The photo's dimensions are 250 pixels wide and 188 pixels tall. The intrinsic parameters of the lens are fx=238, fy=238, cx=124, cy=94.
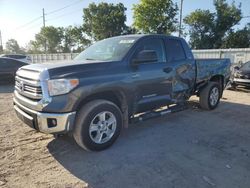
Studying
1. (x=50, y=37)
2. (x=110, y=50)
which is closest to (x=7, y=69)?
(x=110, y=50)

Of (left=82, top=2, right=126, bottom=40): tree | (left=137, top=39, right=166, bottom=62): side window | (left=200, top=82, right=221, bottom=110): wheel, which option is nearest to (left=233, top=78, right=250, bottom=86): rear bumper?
(left=200, top=82, right=221, bottom=110): wheel

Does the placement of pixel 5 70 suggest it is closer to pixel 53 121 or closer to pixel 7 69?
pixel 7 69

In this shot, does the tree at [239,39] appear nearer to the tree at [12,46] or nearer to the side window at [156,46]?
the side window at [156,46]

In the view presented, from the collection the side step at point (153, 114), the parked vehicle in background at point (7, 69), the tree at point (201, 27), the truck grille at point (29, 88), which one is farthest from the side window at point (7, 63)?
the tree at point (201, 27)

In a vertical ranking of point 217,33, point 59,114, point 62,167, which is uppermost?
point 217,33

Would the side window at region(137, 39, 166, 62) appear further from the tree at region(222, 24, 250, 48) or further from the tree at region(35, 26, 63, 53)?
the tree at region(35, 26, 63, 53)

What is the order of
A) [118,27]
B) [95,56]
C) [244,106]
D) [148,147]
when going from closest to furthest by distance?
[148,147] < [95,56] < [244,106] < [118,27]

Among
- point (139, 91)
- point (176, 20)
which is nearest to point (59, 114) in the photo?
point (139, 91)

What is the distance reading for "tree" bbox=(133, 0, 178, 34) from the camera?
92.8ft

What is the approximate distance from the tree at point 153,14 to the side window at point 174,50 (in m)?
24.5

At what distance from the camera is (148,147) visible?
13.6 feet

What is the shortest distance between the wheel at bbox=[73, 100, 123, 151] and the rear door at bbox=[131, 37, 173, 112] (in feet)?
2.13

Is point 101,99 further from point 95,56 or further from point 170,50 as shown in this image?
point 170,50

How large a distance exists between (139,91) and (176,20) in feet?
96.0
